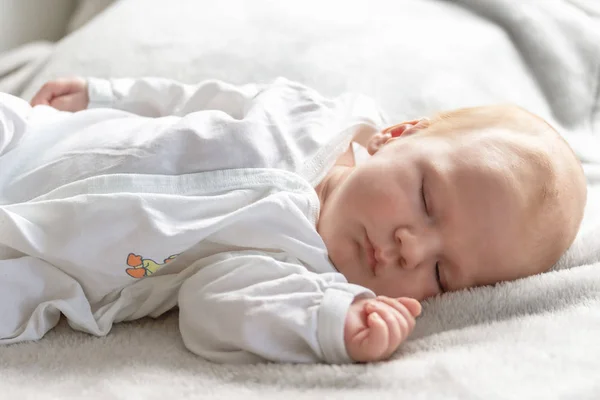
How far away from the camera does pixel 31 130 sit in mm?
944

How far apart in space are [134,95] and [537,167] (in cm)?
65

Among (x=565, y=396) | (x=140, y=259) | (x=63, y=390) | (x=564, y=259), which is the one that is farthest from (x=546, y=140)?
(x=63, y=390)

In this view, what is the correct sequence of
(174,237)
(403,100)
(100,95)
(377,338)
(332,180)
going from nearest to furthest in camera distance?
(377,338)
(174,237)
(332,180)
(100,95)
(403,100)

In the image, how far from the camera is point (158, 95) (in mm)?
1149

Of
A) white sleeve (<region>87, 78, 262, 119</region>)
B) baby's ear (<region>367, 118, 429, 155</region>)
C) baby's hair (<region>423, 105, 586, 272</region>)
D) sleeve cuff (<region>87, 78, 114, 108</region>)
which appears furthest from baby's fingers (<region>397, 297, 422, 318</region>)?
sleeve cuff (<region>87, 78, 114, 108</region>)

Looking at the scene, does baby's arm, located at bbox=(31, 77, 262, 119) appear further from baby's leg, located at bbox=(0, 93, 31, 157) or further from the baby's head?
the baby's head

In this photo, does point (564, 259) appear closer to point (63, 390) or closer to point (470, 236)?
point (470, 236)

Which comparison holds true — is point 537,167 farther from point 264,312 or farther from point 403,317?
point 264,312

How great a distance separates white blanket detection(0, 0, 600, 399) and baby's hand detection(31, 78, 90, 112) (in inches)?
4.9

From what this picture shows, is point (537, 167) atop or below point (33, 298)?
atop

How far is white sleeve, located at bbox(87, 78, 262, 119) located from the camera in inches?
44.3

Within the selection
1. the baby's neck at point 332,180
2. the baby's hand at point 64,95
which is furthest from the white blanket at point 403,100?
the baby's neck at point 332,180

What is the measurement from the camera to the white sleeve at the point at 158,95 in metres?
1.12

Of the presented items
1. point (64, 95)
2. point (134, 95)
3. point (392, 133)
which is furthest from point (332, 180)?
point (64, 95)
